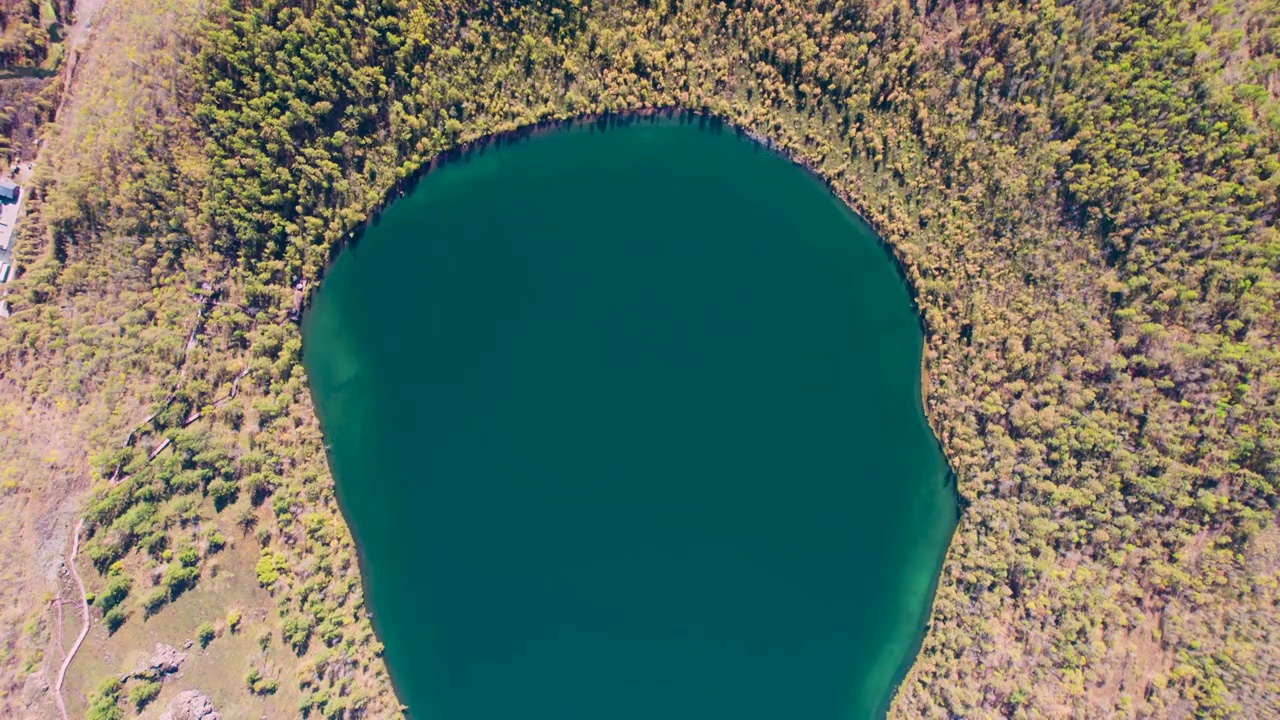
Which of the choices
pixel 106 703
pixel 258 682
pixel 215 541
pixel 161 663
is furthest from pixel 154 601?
pixel 258 682

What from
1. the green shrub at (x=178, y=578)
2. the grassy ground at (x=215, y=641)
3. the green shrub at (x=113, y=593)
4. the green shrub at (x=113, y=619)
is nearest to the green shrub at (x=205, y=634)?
the grassy ground at (x=215, y=641)

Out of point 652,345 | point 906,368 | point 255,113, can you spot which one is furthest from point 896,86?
point 255,113

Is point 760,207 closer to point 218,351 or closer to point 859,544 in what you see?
point 859,544

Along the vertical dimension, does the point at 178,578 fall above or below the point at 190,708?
above

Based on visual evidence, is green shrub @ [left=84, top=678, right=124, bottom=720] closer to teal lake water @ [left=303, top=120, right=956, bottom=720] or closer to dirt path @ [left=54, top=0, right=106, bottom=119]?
teal lake water @ [left=303, top=120, right=956, bottom=720]

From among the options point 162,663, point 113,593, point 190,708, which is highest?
point 113,593

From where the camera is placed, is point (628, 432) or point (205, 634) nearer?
point (205, 634)

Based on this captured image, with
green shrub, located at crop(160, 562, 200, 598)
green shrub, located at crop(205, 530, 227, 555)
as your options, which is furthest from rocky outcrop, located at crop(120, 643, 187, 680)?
green shrub, located at crop(205, 530, 227, 555)

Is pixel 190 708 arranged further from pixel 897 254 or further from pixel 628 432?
pixel 897 254
